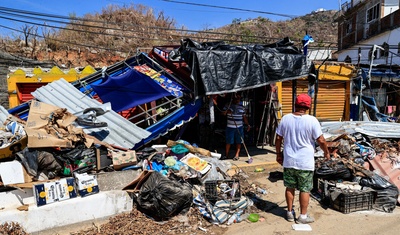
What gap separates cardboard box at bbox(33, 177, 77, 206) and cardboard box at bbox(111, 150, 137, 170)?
0.74 m

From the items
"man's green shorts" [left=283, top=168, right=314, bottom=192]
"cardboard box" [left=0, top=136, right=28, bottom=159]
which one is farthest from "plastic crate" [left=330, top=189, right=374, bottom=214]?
"cardboard box" [left=0, top=136, right=28, bottom=159]

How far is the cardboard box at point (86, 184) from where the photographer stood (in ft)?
14.0

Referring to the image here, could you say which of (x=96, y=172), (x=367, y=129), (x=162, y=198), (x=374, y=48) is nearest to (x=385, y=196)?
(x=367, y=129)

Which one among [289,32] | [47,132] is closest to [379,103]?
[47,132]

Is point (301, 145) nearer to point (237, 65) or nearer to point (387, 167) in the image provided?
point (237, 65)

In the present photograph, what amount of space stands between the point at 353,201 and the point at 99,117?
5.03 m

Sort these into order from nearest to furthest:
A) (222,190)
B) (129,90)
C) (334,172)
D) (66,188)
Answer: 1. (66,188)
2. (222,190)
3. (334,172)
4. (129,90)

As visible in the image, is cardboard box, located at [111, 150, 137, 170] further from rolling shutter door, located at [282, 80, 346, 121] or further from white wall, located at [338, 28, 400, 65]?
white wall, located at [338, 28, 400, 65]

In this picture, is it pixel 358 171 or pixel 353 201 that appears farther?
pixel 358 171

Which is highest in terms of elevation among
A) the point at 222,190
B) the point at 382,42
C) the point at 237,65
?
the point at 382,42

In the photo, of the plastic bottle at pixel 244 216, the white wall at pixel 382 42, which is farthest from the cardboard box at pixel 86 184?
the white wall at pixel 382 42

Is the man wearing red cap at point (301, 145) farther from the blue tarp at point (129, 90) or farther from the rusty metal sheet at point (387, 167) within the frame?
the blue tarp at point (129, 90)

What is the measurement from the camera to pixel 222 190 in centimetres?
485

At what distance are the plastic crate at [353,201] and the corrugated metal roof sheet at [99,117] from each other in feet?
12.0
